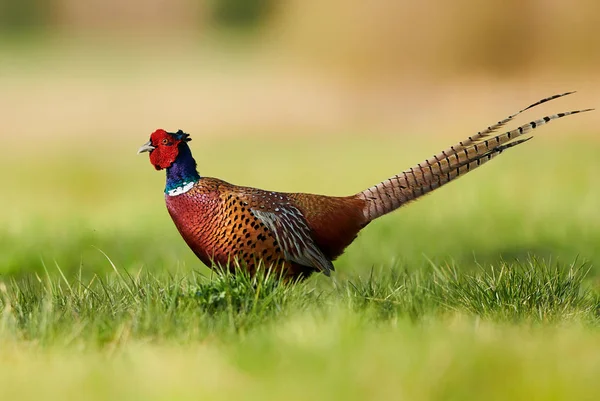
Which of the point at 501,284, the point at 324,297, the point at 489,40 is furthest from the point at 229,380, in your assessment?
the point at 489,40

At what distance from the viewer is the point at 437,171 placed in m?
5.30

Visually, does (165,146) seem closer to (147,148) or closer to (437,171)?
(147,148)

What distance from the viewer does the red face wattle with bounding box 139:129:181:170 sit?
5.09m

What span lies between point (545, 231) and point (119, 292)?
436cm

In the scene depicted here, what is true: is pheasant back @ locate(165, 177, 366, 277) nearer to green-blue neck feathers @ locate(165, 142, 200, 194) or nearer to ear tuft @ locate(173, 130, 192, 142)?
green-blue neck feathers @ locate(165, 142, 200, 194)

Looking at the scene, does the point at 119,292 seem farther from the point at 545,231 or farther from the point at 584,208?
the point at 584,208

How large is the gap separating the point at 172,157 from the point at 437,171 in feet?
4.92

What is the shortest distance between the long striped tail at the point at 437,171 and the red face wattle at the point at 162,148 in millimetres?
1135

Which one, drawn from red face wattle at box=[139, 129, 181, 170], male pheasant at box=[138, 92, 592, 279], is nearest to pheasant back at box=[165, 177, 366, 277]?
male pheasant at box=[138, 92, 592, 279]

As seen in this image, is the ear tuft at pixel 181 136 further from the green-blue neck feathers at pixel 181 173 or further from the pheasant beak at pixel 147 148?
the pheasant beak at pixel 147 148

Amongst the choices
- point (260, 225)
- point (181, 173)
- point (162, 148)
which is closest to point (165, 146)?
point (162, 148)

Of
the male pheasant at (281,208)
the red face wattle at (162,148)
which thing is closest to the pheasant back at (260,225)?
the male pheasant at (281,208)

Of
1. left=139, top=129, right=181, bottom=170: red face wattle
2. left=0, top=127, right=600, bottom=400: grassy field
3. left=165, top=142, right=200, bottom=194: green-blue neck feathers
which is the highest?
left=139, top=129, right=181, bottom=170: red face wattle

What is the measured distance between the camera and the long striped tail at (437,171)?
5.21m
